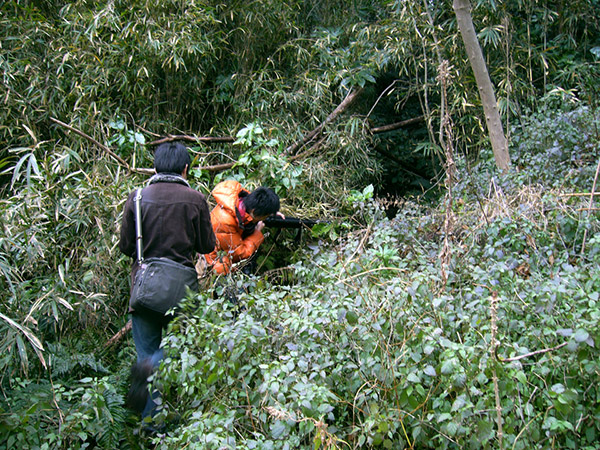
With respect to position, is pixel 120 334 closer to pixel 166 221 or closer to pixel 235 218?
pixel 235 218

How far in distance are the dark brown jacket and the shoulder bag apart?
0.04 m

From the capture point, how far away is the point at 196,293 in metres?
2.75

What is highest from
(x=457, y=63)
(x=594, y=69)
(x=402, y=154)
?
(x=457, y=63)

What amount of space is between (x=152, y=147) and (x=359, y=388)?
342 cm

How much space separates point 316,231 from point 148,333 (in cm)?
169

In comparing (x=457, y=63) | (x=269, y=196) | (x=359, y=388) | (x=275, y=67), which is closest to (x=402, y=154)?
(x=457, y=63)

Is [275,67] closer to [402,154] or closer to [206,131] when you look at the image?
[206,131]

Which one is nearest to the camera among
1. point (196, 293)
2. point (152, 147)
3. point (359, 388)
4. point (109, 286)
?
point (359, 388)

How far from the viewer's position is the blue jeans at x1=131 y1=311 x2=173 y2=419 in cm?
277

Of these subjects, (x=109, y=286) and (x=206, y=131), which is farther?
(x=206, y=131)

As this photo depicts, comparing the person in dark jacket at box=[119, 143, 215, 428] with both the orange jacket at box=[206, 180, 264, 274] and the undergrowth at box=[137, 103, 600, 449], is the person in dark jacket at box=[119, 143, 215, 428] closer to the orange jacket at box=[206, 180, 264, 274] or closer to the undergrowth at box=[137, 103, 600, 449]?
the undergrowth at box=[137, 103, 600, 449]

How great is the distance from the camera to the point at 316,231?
4.16m

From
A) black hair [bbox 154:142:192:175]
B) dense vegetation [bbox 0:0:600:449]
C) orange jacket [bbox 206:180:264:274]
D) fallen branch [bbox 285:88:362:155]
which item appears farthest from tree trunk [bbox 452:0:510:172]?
black hair [bbox 154:142:192:175]

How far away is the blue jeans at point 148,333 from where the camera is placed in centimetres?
277
